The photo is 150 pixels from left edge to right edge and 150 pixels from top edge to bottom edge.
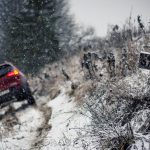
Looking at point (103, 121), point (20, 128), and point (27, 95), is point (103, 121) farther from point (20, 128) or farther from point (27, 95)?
point (27, 95)

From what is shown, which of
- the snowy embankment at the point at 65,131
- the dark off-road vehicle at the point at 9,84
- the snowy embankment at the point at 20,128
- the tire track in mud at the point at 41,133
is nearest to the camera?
the snowy embankment at the point at 65,131

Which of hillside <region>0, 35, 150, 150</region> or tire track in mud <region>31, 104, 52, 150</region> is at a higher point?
hillside <region>0, 35, 150, 150</region>

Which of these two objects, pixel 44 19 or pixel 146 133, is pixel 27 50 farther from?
pixel 146 133

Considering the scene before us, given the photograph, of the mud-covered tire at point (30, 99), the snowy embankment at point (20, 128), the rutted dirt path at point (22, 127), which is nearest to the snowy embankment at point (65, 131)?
the rutted dirt path at point (22, 127)

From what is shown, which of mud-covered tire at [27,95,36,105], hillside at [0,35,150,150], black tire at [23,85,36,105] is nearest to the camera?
hillside at [0,35,150,150]

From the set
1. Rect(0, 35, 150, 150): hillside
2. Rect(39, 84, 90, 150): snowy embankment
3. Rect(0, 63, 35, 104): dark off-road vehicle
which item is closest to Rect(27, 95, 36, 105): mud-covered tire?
Rect(0, 63, 35, 104): dark off-road vehicle

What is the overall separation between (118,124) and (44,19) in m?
19.6

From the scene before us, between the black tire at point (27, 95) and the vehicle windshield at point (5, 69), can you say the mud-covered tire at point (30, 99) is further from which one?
the vehicle windshield at point (5, 69)

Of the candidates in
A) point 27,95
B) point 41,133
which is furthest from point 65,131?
point 27,95

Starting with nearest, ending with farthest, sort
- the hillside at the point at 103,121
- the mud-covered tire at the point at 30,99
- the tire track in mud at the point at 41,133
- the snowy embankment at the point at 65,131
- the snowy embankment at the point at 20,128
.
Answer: the hillside at the point at 103,121
the snowy embankment at the point at 65,131
the tire track in mud at the point at 41,133
the snowy embankment at the point at 20,128
the mud-covered tire at the point at 30,99

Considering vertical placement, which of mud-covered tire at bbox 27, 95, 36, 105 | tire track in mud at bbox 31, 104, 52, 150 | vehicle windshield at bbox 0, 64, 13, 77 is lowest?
mud-covered tire at bbox 27, 95, 36, 105

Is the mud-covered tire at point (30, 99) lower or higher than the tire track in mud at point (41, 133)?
lower

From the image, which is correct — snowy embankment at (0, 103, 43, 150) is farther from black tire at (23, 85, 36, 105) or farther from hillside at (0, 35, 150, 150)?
black tire at (23, 85, 36, 105)

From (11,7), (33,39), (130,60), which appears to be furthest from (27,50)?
(130,60)
